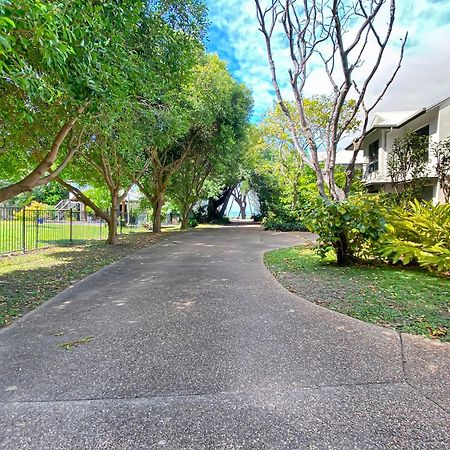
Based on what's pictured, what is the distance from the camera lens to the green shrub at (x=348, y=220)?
7102mm

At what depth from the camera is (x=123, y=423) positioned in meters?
2.26

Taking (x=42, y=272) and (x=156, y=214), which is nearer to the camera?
(x=42, y=272)

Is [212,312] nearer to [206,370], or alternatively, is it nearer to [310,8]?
[206,370]

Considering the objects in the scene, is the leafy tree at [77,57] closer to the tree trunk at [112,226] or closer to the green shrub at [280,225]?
the tree trunk at [112,226]

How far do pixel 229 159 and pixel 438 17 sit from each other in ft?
35.3

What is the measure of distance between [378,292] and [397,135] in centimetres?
1294

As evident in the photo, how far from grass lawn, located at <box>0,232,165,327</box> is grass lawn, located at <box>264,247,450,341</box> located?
4.21 meters

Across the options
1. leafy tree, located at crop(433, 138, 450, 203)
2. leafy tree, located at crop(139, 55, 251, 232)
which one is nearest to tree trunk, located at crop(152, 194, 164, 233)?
leafy tree, located at crop(139, 55, 251, 232)

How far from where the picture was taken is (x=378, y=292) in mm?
5457

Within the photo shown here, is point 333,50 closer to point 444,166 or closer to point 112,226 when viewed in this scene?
point 444,166

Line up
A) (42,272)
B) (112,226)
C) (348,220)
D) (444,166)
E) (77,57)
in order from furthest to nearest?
(112,226) → (444,166) → (42,272) → (348,220) → (77,57)

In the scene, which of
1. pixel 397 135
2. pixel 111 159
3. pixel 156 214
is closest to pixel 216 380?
pixel 111 159

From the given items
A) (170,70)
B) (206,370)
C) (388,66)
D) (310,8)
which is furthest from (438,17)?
(206,370)

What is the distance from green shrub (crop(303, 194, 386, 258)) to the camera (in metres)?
7.10
